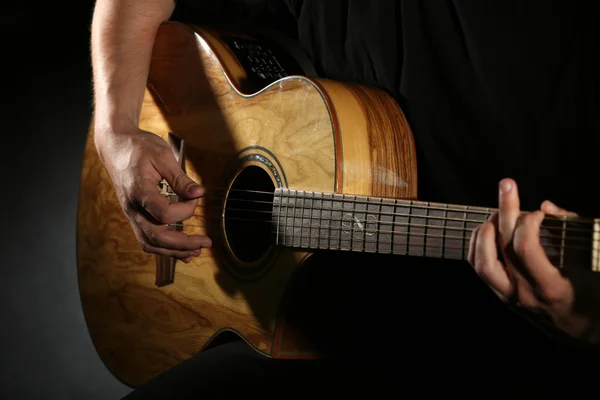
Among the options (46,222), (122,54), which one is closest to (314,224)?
(122,54)

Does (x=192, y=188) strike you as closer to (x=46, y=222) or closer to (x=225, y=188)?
(x=225, y=188)

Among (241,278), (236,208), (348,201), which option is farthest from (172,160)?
(348,201)

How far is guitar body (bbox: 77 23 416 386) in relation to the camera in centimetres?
99

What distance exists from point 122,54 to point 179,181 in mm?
422

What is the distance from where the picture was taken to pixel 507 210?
0.71m

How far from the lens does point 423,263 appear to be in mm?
1055

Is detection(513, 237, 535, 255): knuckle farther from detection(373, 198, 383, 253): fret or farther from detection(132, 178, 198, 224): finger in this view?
detection(132, 178, 198, 224): finger

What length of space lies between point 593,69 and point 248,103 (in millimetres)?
590

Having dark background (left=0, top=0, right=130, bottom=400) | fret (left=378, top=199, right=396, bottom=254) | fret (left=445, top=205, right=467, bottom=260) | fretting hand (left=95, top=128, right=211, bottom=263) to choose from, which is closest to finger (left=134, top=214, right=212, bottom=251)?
fretting hand (left=95, top=128, right=211, bottom=263)

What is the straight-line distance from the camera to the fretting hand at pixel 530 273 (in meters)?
0.70

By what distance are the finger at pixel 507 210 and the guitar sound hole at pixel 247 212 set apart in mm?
492

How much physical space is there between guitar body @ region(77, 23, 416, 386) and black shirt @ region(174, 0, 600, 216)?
7 cm

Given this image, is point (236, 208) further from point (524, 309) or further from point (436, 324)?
point (524, 309)

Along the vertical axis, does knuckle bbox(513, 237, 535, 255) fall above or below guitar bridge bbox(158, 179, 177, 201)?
below
